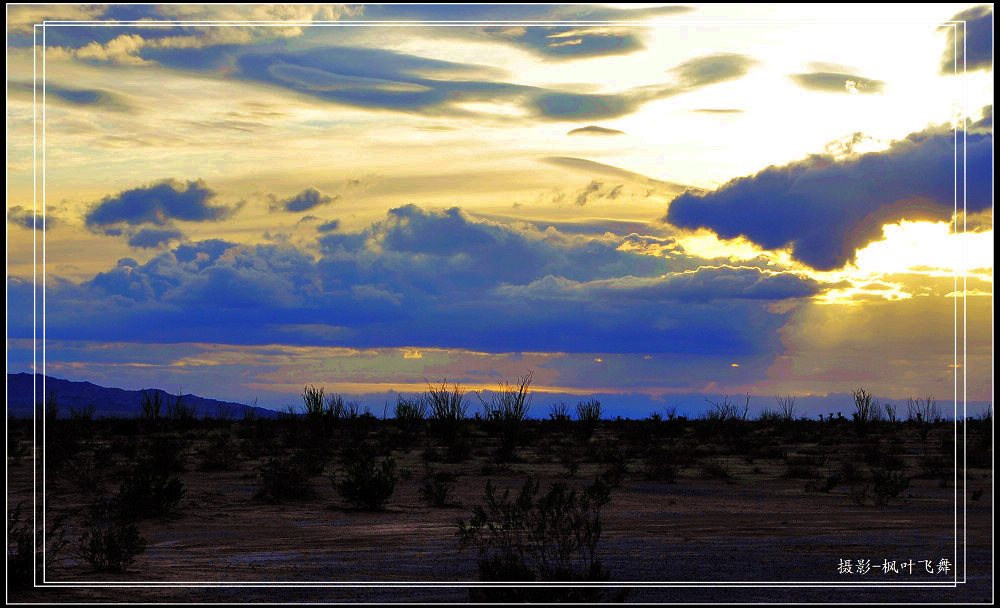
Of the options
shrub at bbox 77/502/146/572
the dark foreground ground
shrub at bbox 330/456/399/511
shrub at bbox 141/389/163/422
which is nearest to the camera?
the dark foreground ground

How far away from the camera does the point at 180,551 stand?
13.2 m

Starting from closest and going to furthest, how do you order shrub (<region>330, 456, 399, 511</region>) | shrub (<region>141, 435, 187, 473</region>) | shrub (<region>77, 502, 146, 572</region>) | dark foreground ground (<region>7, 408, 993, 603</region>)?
dark foreground ground (<region>7, 408, 993, 603</region>)
shrub (<region>77, 502, 146, 572</region>)
shrub (<region>330, 456, 399, 511</region>)
shrub (<region>141, 435, 187, 473</region>)

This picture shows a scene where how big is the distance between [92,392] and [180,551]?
409 ft

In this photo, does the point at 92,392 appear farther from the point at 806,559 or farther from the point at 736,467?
the point at 806,559

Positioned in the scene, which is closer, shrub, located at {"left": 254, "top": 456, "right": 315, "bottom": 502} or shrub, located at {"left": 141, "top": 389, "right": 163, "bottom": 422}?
shrub, located at {"left": 254, "top": 456, "right": 315, "bottom": 502}

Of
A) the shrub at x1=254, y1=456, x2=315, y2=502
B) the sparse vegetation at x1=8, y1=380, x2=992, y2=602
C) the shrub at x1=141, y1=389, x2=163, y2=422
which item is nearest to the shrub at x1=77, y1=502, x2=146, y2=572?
the sparse vegetation at x1=8, y1=380, x2=992, y2=602

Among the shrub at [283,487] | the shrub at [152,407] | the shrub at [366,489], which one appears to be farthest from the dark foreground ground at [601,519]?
the shrub at [152,407]

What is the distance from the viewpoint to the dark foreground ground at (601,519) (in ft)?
33.9

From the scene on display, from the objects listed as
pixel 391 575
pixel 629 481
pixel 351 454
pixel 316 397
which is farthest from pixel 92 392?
pixel 391 575

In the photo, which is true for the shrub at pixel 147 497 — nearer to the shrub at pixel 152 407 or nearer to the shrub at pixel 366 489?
the shrub at pixel 366 489

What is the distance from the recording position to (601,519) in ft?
54.0

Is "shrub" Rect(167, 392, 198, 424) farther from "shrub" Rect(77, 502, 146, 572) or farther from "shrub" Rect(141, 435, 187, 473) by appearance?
"shrub" Rect(77, 502, 146, 572)

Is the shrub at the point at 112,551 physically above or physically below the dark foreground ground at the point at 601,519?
above

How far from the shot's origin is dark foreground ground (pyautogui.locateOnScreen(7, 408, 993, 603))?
407 inches
